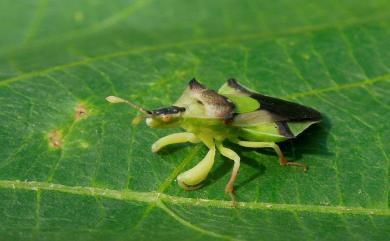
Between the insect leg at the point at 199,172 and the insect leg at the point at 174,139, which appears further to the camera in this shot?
the insect leg at the point at 174,139

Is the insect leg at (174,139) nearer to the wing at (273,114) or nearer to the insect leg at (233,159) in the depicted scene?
the insect leg at (233,159)

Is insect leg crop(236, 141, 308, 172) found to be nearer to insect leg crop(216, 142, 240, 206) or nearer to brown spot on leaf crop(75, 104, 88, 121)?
insect leg crop(216, 142, 240, 206)

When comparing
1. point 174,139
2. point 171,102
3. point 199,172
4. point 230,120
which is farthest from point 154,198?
point 171,102

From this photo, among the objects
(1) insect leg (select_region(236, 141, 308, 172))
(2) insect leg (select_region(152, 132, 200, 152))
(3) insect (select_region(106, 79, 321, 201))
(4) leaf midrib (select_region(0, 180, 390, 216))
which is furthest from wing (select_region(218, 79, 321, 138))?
(4) leaf midrib (select_region(0, 180, 390, 216))

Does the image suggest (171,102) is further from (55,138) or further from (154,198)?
(154,198)

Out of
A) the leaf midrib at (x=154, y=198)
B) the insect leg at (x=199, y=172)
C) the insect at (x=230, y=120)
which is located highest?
the insect at (x=230, y=120)

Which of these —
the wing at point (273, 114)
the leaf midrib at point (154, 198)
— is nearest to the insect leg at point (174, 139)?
the wing at point (273, 114)
